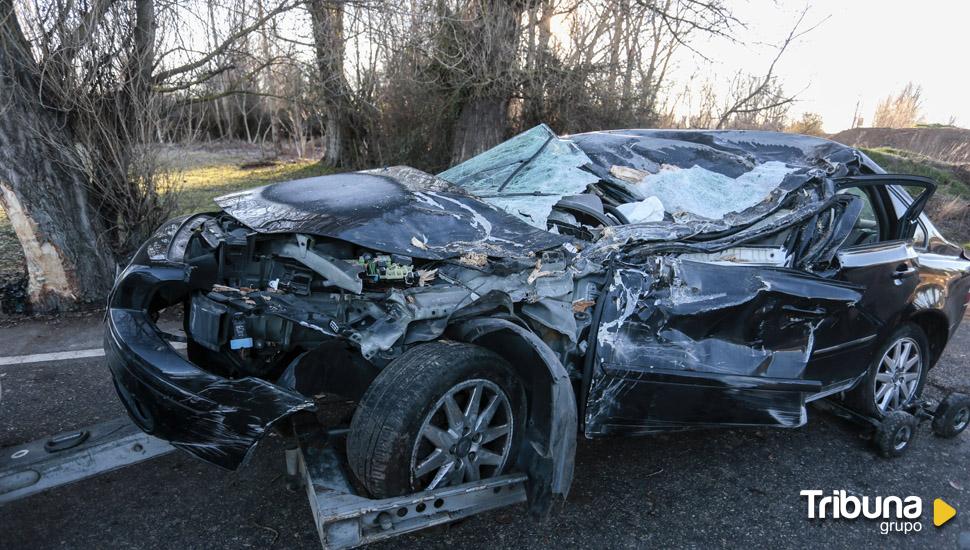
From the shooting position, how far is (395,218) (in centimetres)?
308

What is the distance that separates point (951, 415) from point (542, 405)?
115 inches

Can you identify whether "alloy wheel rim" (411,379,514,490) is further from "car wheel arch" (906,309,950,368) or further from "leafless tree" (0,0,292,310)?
"leafless tree" (0,0,292,310)

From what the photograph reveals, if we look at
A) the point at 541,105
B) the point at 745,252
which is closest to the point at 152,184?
the point at 745,252

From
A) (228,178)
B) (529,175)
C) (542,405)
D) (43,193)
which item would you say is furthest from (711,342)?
(228,178)

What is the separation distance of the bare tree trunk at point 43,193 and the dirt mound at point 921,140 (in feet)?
56.0

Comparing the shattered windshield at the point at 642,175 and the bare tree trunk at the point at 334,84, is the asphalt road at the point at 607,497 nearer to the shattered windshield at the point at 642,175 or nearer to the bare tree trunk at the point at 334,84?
the shattered windshield at the point at 642,175

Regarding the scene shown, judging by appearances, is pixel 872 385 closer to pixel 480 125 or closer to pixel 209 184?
pixel 480 125

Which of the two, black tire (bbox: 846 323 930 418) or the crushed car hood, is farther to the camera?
black tire (bbox: 846 323 930 418)

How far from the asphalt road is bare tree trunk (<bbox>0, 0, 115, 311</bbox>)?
174 cm

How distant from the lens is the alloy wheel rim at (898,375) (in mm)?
3794

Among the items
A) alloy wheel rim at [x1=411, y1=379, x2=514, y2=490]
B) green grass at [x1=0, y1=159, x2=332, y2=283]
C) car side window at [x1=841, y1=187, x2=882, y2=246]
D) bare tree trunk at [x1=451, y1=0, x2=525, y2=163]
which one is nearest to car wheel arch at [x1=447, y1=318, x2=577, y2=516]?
alloy wheel rim at [x1=411, y1=379, x2=514, y2=490]

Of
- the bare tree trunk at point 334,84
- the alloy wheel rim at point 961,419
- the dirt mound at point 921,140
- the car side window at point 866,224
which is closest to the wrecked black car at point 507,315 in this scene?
the car side window at point 866,224

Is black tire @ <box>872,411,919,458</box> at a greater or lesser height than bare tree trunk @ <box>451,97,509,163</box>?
lesser

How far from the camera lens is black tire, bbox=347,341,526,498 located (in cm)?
232
